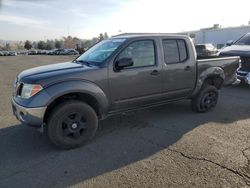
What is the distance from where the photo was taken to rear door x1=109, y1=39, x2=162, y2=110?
15.3ft

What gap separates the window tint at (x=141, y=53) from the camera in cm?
478

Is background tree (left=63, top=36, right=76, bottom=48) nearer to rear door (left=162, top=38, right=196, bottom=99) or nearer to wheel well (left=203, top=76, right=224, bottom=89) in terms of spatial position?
wheel well (left=203, top=76, right=224, bottom=89)

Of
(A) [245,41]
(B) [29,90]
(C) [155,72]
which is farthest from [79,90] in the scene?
(A) [245,41]

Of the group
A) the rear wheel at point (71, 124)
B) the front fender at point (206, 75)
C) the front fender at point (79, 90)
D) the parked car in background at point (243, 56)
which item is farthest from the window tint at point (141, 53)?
the parked car in background at point (243, 56)

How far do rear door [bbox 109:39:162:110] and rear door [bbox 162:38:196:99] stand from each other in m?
0.23

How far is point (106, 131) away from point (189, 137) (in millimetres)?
1615

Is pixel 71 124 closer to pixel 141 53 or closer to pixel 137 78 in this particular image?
pixel 137 78

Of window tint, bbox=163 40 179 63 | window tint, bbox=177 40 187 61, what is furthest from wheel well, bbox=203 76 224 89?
window tint, bbox=163 40 179 63

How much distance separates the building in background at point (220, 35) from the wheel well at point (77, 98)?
144ft

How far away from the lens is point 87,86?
14.1ft

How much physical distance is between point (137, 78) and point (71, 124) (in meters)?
1.49

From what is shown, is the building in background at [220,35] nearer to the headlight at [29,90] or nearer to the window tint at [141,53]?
the window tint at [141,53]

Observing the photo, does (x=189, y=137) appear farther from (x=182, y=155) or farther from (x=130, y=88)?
(x=130, y=88)

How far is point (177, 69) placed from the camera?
5422mm
